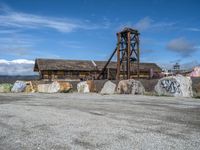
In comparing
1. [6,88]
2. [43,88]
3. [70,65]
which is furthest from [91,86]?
[70,65]

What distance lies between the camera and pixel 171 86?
880 inches

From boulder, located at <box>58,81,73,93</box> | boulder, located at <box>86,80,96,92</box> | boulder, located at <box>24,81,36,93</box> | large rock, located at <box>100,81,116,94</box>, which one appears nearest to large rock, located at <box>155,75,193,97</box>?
large rock, located at <box>100,81,116,94</box>

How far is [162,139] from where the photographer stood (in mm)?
6977

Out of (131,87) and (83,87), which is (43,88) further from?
(131,87)

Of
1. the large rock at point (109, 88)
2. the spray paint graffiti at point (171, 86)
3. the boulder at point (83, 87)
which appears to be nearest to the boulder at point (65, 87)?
the boulder at point (83, 87)

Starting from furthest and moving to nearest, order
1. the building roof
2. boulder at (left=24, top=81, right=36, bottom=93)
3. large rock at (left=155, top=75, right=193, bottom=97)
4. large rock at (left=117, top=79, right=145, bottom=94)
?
the building roof → boulder at (left=24, top=81, right=36, bottom=93) → large rock at (left=117, top=79, right=145, bottom=94) → large rock at (left=155, top=75, right=193, bottom=97)

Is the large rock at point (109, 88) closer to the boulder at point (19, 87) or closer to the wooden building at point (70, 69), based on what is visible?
the boulder at point (19, 87)

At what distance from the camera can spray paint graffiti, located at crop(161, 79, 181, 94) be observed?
21875mm

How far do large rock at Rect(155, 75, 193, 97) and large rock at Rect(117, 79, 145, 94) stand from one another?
7.55 feet

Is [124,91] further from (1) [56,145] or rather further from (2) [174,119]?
(1) [56,145]

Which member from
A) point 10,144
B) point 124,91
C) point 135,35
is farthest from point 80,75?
point 10,144

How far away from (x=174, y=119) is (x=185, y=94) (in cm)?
1185

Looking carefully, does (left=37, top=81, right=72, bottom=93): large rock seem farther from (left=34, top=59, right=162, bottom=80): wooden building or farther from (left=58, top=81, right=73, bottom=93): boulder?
(left=34, top=59, right=162, bottom=80): wooden building

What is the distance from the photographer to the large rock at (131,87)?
82.7ft
